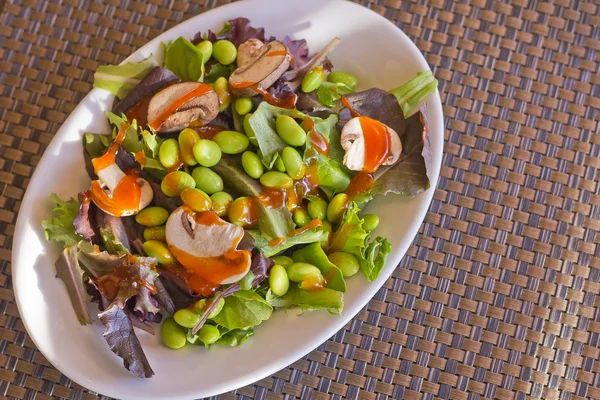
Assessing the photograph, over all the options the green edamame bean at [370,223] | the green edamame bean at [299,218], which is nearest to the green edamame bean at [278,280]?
the green edamame bean at [299,218]

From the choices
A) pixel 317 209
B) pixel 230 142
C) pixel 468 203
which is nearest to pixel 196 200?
pixel 230 142

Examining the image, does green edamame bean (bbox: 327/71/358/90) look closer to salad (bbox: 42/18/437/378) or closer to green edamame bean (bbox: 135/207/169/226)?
salad (bbox: 42/18/437/378)

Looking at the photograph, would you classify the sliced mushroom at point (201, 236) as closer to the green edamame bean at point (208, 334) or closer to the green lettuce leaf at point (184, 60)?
the green edamame bean at point (208, 334)

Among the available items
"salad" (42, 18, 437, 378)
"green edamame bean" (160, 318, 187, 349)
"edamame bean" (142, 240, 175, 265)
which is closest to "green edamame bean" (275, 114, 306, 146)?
"salad" (42, 18, 437, 378)

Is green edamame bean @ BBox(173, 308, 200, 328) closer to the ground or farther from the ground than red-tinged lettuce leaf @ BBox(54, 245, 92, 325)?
farther from the ground

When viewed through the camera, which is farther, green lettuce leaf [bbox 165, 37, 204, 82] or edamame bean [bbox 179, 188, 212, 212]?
green lettuce leaf [bbox 165, 37, 204, 82]

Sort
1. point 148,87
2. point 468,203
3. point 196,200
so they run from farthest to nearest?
point 468,203, point 148,87, point 196,200

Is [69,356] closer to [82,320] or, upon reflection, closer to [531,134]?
[82,320]

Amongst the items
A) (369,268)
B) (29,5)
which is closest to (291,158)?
(369,268)

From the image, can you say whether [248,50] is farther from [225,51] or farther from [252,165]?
[252,165]
